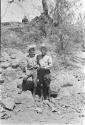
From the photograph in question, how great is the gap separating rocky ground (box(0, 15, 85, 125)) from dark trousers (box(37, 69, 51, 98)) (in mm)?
219

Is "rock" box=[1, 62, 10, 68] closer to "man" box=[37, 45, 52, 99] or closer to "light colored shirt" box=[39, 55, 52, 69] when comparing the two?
"man" box=[37, 45, 52, 99]

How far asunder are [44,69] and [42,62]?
A: 7.1 inches

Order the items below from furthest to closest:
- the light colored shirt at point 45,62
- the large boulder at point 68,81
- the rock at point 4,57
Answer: the rock at point 4,57 < the large boulder at point 68,81 < the light colored shirt at point 45,62

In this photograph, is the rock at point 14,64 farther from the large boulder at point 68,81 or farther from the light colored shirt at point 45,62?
the light colored shirt at point 45,62

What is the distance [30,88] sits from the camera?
816 cm

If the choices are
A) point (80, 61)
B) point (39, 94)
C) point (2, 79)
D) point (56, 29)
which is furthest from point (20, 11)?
point (39, 94)

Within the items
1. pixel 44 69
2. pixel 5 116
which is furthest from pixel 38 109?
pixel 44 69

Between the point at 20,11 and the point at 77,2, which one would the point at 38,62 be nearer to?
the point at 77,2

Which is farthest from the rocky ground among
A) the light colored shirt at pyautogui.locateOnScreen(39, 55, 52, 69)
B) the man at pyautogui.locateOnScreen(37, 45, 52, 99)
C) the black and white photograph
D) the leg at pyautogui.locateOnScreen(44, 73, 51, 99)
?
the light colored shirt at pyautogui.locateOnScreen(39, 55, 52, 69)

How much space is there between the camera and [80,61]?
10.9 m

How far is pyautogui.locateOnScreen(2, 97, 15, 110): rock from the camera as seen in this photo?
24.8 ft

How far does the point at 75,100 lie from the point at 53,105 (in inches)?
29.0

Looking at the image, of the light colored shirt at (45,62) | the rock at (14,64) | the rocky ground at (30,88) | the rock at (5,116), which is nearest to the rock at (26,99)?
the rocky ground at (30,88)

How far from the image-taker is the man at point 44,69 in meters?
7.52
